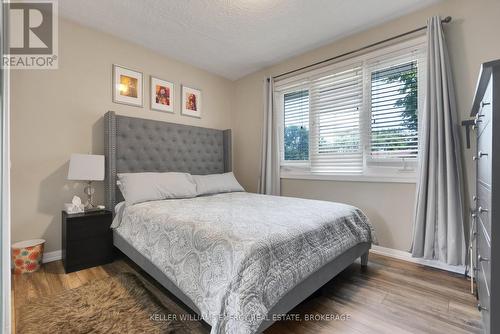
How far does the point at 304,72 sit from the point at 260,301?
301 cm

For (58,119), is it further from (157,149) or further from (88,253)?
(88,253)

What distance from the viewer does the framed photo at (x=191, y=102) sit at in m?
3.54

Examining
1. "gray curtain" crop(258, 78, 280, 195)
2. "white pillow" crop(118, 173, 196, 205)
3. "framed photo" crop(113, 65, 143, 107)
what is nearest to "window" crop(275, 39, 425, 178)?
"gray curtain" crop(258, 78, 280, 195)

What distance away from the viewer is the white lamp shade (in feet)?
7.51

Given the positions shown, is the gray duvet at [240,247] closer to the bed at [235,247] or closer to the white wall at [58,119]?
the bed at [235,247]

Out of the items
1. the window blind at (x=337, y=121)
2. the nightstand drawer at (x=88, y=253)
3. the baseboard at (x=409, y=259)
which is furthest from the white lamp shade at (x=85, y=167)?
the baseboard at (x=409, y=259)

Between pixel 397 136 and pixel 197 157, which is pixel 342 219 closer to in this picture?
pixel 397 136

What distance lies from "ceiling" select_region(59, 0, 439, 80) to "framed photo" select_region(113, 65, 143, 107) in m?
0.42

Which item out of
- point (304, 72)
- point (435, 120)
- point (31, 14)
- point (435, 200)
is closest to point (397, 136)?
point (435, 120)

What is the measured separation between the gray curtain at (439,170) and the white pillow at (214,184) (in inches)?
87.1

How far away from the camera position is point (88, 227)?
7.50ft

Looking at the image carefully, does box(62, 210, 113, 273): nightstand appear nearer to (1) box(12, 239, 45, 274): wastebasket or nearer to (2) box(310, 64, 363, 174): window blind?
(1) box(12, 239, 45, 274): wastebasket

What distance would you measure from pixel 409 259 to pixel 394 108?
1.64 metres

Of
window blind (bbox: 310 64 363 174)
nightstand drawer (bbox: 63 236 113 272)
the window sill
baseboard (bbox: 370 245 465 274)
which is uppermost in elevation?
window blind (bbox: 310 64 363 174)
